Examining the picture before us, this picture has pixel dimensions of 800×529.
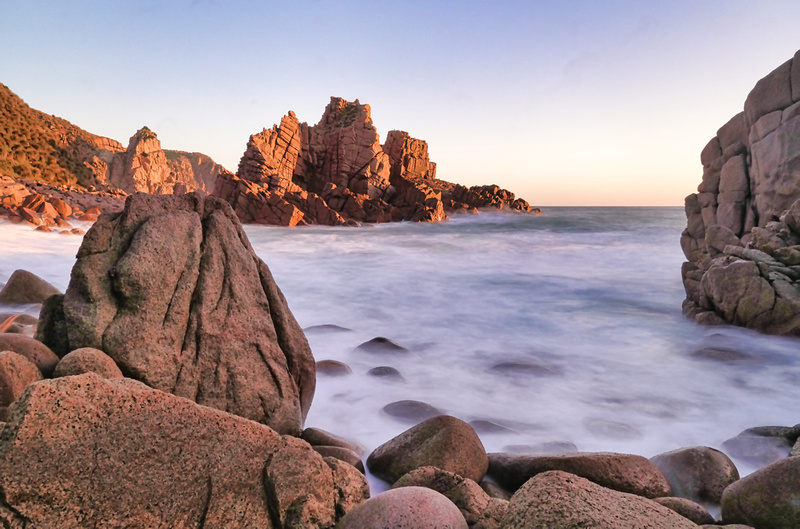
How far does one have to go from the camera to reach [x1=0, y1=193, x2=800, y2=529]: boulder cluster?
181 cm

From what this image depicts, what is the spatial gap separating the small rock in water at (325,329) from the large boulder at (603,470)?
498 centimetres

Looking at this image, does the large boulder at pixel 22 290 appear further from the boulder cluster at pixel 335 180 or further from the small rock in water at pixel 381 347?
the boulder cluster at pixel 335 180

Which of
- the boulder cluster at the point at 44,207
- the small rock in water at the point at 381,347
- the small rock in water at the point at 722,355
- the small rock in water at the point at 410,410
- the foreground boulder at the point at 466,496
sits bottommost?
the small rock in water at the point at 722,355

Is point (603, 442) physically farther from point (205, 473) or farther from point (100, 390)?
point (100, 390)

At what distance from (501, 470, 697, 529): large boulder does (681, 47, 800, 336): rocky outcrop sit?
7.85 metres

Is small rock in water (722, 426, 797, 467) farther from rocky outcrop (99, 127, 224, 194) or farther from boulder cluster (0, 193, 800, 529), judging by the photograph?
rocky outcrop (99, 127, 224, 194)

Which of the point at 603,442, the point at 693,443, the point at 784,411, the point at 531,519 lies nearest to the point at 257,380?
the point at 531,519

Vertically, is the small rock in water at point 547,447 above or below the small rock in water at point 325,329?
below

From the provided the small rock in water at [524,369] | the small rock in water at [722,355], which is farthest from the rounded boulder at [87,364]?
the small rock in water at [722,355]

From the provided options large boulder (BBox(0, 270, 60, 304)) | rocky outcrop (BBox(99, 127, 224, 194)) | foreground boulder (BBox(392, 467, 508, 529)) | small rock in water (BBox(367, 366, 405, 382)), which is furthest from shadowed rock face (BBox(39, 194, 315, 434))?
rocky outcrop (BBox(99, 127, 224, 194))

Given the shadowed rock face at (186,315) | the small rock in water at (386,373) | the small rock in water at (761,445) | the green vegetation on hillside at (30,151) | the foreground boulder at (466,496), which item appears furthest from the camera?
the green vegetation on hillside at (30,151)

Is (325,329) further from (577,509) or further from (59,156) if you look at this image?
(59,156)

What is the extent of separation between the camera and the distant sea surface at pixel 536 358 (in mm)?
4832

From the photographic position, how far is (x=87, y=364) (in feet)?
8.58
